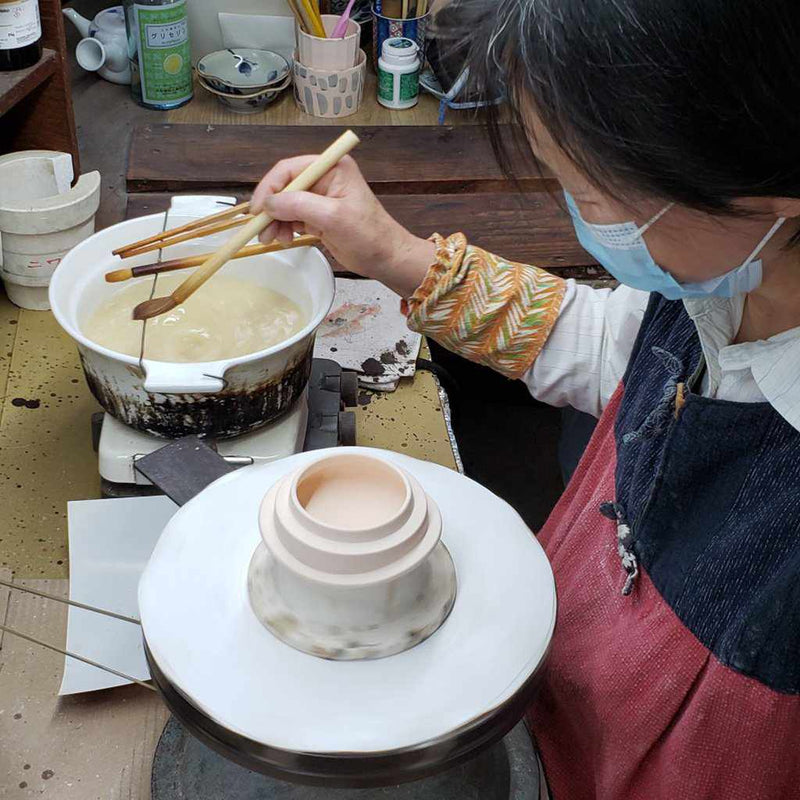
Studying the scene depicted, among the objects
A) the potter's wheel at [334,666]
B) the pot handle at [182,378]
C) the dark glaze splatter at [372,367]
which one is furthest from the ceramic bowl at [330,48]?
the potter's wheel at [334,666]

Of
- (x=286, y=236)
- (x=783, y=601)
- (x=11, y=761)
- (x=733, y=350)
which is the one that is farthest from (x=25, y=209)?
(x=783, y=601)

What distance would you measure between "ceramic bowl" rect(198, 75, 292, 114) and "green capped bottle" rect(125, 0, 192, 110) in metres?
0.08

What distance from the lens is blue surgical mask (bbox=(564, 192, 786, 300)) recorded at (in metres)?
0.88

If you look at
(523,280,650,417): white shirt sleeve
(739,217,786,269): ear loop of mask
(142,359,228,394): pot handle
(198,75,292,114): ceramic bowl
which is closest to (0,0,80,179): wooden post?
(198,75,292,114): ceramic bowl

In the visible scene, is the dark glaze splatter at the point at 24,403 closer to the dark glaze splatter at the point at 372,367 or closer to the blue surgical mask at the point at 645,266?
the dark glaze splatter at the point at 372,367

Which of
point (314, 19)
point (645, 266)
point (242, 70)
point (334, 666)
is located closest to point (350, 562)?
point (334, 666)

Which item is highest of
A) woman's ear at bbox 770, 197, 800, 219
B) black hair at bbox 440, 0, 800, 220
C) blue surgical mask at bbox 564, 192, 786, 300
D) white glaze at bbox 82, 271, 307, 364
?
black hair at bbox 440, 0, 800, 220

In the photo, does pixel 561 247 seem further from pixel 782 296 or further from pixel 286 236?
pixel 782 296

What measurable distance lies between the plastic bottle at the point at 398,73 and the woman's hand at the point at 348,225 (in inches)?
46.2

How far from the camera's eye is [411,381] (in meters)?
1.76

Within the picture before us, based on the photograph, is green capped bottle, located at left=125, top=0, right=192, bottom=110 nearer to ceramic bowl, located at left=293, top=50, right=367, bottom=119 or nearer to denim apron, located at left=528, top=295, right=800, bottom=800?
ceramic bowl, located at left=293, top=50, right=367, bottom=119

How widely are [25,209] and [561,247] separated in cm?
109

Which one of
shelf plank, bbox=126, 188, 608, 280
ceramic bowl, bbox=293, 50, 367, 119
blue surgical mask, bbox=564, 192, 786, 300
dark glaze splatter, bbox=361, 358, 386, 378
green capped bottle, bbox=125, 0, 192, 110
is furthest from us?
ceramic bowl, bbox=293, 50, 367, 119

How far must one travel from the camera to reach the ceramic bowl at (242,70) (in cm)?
240
